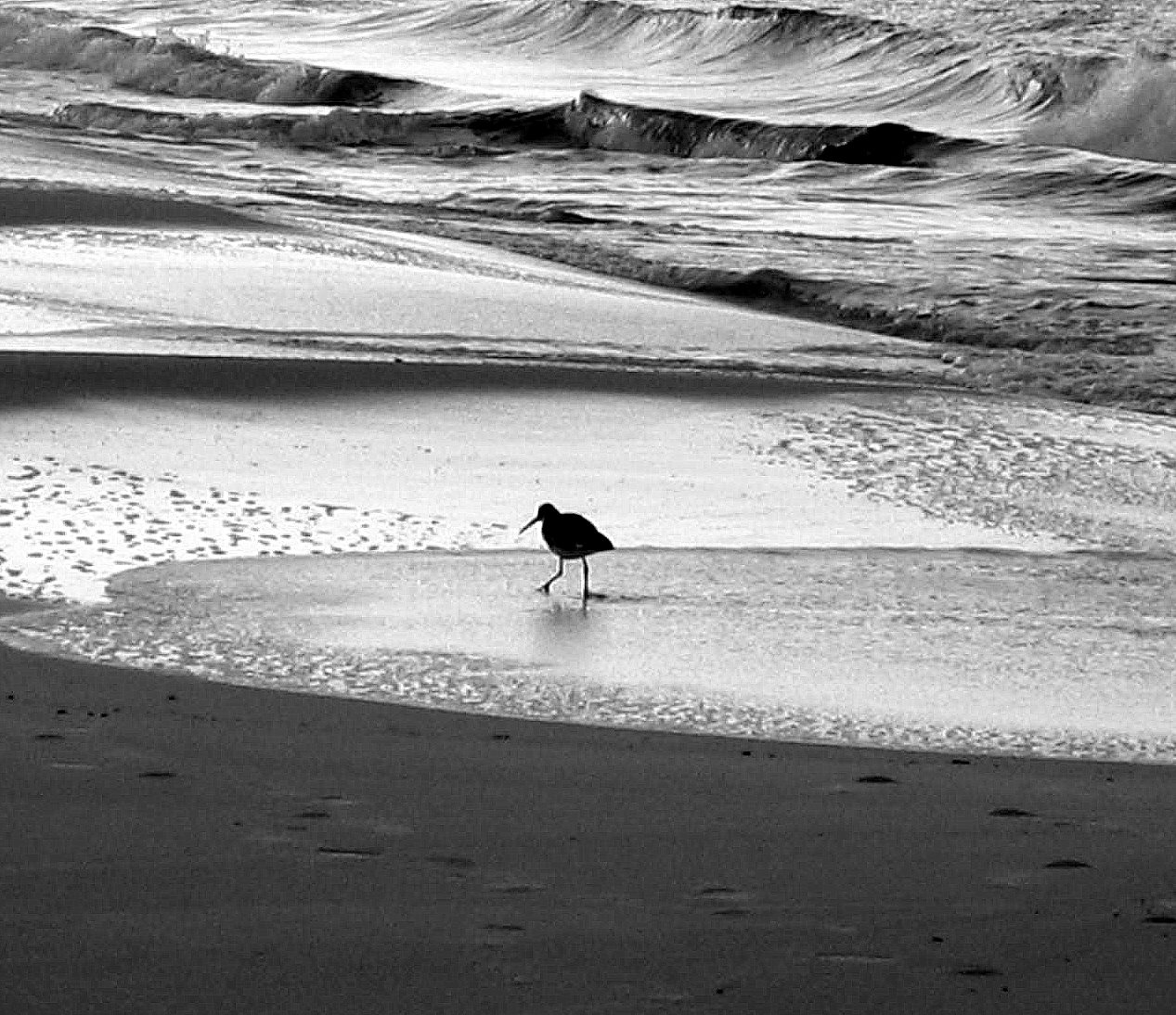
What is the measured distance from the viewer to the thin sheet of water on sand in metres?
4.55

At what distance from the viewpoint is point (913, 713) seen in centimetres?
459

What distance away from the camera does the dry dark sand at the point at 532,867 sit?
3.13m

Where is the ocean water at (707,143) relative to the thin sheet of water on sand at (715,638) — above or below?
above

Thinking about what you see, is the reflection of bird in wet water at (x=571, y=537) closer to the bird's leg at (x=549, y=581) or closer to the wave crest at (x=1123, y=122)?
the bird's leg at (x=549, y=581)

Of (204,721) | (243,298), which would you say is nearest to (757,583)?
(204,721)

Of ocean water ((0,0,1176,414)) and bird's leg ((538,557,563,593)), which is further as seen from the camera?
ocean water ((0,0,1176,414))

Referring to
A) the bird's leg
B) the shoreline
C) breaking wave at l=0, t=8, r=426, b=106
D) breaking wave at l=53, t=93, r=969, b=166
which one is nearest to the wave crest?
breaking wave at l=53, t=93, r=969, b=166

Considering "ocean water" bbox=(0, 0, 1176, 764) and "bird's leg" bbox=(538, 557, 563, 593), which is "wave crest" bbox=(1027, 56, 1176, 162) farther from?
"bird's leg" bbox=(538, 557, 563, 593)

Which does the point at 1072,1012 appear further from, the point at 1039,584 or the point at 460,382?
the point at 460,382

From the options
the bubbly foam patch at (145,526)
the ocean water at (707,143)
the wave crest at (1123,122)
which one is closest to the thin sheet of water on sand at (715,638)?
the bubbly foam patch at (145,526)

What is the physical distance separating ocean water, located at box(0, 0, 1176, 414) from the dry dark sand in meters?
5.06

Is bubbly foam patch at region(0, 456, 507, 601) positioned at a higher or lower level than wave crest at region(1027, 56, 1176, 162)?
lower

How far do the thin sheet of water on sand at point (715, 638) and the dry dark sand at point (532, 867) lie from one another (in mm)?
191

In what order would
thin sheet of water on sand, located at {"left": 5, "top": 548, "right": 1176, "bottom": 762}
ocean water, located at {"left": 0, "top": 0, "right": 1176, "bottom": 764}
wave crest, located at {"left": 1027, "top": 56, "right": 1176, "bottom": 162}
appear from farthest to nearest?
wave crest, located at {"left": 1027, "top": 56, "right": 1176, "bottom": 162}, ocean water, located at {"left": 0, "top": 0, "right": 1176, "bottom": 764}, thin sheet of water on sand, located at {"left": 5, "top": 548, "right": 1176, "bottom": 762}
